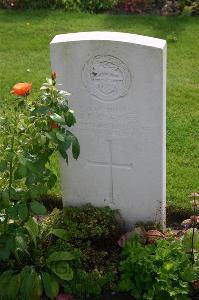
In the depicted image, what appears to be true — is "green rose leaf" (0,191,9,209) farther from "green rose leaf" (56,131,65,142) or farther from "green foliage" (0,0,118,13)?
"green foliage" (0,0,118,13)

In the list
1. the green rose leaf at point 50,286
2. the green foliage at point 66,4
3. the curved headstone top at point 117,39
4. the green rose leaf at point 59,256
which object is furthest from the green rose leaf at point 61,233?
the green foliage at point 66,4

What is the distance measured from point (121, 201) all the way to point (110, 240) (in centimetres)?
32

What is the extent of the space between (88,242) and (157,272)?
0.63 m

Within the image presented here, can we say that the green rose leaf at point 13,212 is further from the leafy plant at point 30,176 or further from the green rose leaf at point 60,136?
the green rose leaf at point 60,136

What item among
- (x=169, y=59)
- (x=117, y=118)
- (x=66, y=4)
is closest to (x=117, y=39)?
(x=117, y=118)

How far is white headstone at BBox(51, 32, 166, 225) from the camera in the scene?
4309 mm

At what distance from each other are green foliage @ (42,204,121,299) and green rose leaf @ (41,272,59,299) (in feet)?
0.31

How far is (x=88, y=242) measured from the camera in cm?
461

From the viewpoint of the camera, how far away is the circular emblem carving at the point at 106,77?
14.3 ft

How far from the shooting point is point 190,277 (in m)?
4.25

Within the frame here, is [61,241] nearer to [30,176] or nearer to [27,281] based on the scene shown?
[27,281]

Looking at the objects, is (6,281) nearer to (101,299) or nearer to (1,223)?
(1,223)

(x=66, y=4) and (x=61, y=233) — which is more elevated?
(x=66, y=4)

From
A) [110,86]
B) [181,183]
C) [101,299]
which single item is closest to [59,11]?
[181,183]
